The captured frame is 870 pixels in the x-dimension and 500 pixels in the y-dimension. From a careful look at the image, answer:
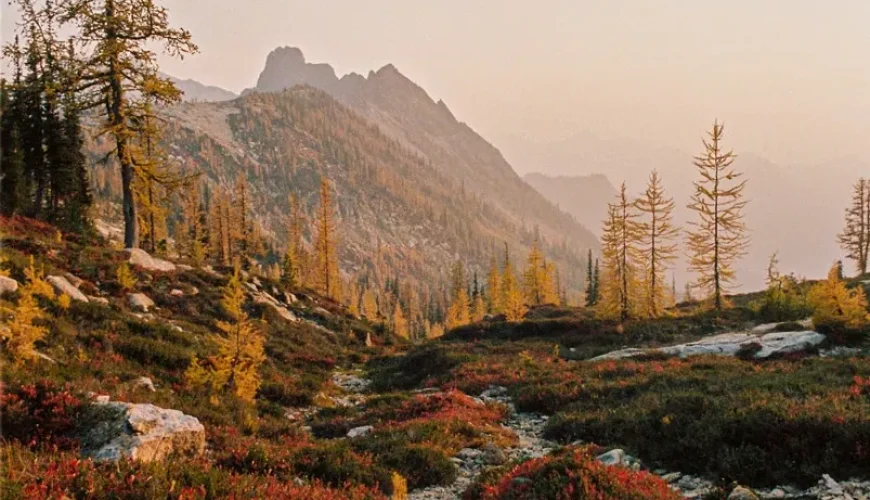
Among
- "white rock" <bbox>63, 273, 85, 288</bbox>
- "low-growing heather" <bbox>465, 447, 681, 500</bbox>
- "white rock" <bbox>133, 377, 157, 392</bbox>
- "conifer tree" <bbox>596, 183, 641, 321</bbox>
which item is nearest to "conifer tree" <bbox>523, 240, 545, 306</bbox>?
"conifer tree" <bbox>596, 183, 641, 321</bbox>

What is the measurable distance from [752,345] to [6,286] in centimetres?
2896

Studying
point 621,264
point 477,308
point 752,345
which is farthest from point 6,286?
point 477,308

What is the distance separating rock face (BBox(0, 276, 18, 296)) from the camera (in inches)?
561

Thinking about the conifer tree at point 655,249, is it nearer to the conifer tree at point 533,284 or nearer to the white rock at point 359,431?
the white rock at point 359,431

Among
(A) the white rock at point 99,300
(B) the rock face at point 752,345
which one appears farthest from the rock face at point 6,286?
(B) the rock face at point 752,345

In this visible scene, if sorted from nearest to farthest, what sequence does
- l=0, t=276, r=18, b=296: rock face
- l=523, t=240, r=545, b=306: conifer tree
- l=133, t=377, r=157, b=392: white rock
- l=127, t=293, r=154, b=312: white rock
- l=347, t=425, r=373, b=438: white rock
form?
l=133, t=377, r=157, b=392: white rock
l=347, t=425, r=373, b=438: white rock
l=0, t=276, r=18, b=296: rock face
l=127, t=293, r=154, b=312: white rock
l=523, t=240, r=545, b=306: conifer tree

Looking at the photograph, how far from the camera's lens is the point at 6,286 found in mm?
14539

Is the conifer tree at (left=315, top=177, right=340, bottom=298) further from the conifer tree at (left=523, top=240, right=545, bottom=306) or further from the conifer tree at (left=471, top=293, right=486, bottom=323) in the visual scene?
the conifer tree at (left=471, top=293, right=486, bottom=323)

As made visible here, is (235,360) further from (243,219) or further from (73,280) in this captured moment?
(243,219)

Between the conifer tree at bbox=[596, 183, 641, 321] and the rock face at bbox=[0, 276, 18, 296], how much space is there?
35.3 m

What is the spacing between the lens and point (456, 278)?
10838 centimetres

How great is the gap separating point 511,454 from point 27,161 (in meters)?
47.7

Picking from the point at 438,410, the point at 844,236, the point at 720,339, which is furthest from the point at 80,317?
the point at 844,236

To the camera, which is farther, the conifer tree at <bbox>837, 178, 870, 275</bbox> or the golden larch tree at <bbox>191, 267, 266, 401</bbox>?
the conifer tree at <bbox>837, 178, 870, 275</bbox>
